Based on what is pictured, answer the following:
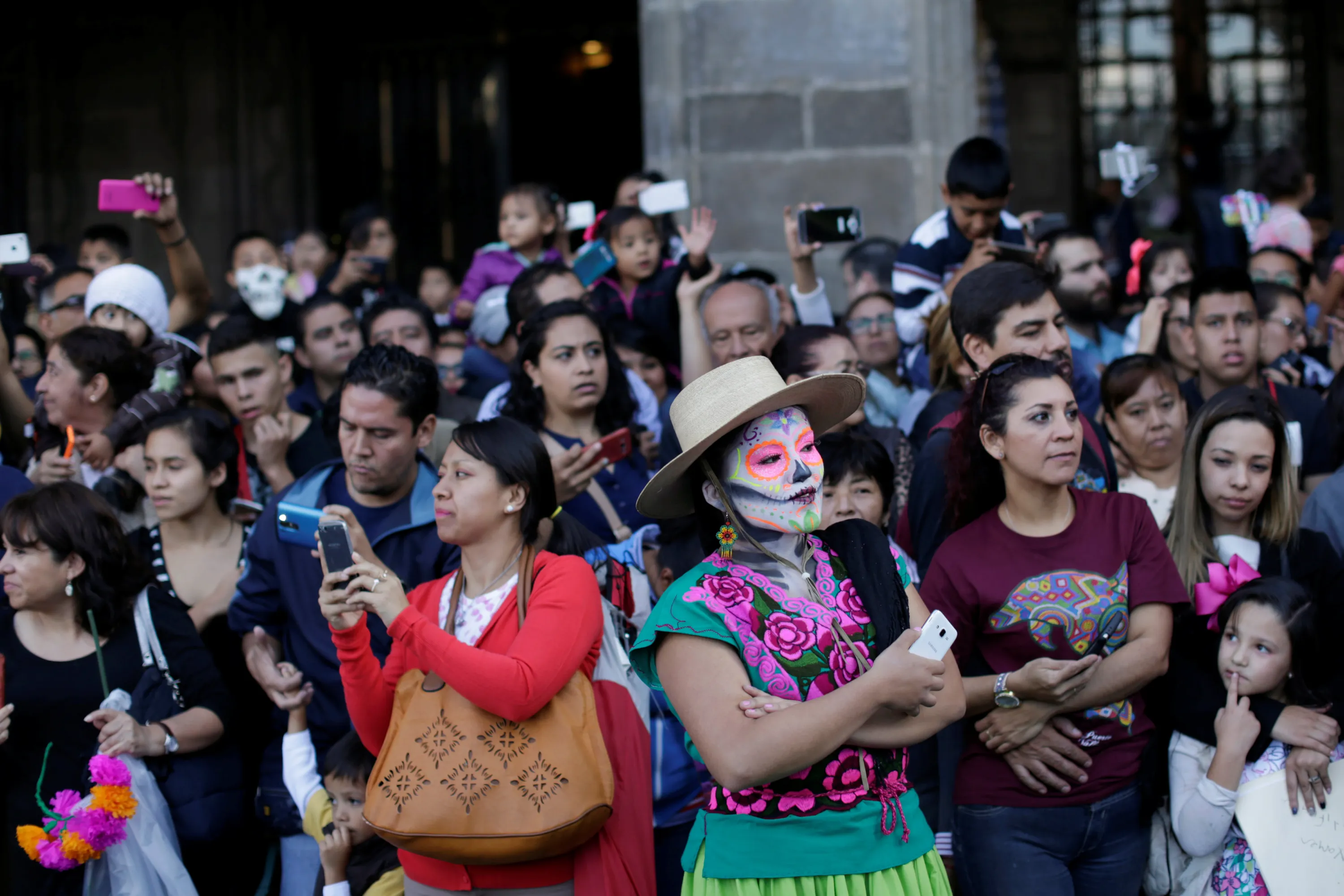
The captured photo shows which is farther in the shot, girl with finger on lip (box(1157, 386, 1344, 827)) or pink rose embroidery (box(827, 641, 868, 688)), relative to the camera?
girl with finger on lip (box(1157, 386, 1344, 827))

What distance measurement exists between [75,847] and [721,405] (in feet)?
7.68

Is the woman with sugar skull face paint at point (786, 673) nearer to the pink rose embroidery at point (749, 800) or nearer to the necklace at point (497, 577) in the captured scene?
the pink rose embroidery at point (749, 800)

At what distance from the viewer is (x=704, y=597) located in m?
2.86

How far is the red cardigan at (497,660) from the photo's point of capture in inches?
129

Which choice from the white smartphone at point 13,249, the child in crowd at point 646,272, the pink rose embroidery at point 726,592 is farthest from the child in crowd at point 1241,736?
the white smartphone at point 13,249

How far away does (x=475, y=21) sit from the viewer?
36.8 ft

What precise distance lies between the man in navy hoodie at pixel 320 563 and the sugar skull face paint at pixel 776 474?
4.55 feet

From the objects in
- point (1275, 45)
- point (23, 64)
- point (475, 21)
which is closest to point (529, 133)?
point (475, 21)

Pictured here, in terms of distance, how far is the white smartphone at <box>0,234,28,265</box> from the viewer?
17.8 ft

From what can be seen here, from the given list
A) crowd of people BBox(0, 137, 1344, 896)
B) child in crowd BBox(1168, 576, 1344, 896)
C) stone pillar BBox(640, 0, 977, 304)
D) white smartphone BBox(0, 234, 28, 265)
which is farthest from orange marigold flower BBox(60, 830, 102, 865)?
stone pillar BBox(640, 0, 977, 304)

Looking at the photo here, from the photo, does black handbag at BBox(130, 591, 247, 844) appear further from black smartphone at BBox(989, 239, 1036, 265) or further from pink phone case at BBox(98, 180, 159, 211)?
black smartphone at BBox(989, 239, 1036, 265)

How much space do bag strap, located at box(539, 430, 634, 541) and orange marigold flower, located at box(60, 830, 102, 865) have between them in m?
1.76

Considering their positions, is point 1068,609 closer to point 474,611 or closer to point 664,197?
point 474,611

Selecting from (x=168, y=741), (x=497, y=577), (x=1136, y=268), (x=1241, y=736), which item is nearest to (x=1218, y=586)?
(x=1241, y=736)
